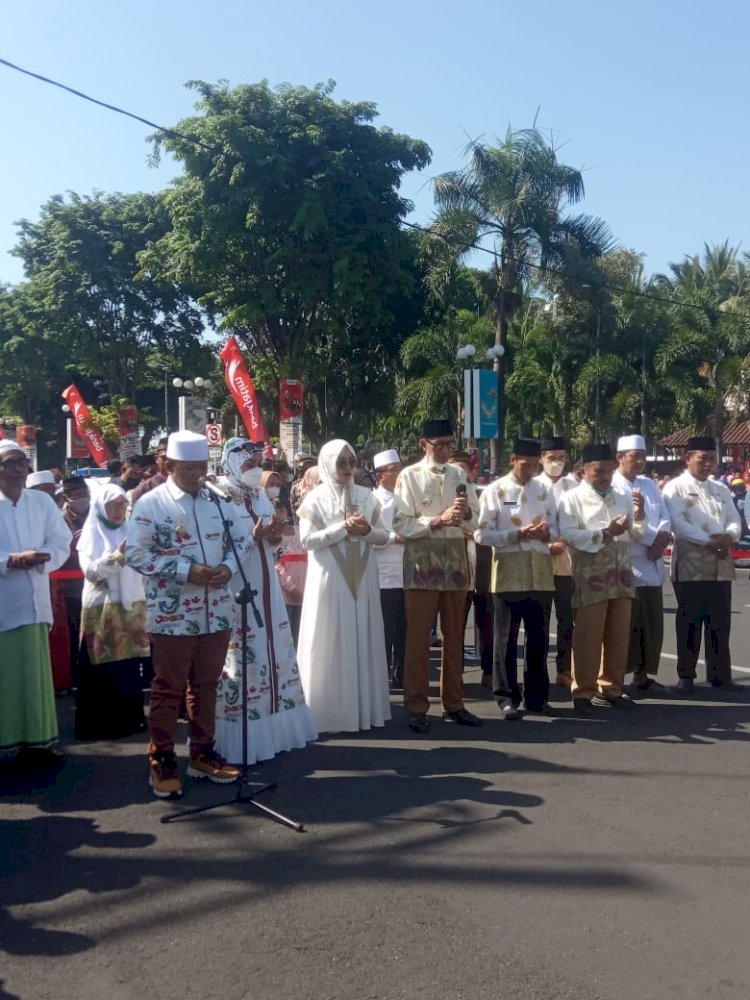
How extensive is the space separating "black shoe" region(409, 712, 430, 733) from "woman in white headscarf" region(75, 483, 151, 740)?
2051mm

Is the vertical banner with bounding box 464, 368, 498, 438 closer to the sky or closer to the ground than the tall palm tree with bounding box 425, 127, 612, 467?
closer to the ground

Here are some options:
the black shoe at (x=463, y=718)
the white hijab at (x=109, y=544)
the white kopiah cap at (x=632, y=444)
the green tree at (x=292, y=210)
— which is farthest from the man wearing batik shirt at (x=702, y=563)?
the green tree at (x=292, y=210)

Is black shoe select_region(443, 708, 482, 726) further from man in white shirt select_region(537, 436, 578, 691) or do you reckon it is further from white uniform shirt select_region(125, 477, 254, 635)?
white uniform shirt select_region(125, 477, 254, 635)

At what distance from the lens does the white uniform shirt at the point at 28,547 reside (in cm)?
665

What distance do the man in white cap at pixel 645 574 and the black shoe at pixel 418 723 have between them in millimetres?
2345

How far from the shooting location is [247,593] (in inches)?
233

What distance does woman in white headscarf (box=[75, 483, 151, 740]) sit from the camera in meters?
7.66

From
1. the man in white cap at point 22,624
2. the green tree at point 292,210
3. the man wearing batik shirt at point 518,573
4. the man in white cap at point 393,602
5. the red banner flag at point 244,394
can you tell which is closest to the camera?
the man in white cap at point 22,624

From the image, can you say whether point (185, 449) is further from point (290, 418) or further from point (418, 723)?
point (290, 418)

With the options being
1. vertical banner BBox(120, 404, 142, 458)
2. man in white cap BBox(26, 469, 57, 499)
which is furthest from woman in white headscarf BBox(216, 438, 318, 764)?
vertical banner BBox(120, 404, 142, 458)

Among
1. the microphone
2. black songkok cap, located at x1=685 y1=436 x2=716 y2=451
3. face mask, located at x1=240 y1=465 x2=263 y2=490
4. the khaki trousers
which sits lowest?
the khaki trousers

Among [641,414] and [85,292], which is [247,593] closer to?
[641,414]

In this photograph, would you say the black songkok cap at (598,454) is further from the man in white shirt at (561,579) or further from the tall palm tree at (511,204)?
the tall palm tree at (511,204)

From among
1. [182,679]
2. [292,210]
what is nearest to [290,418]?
[292,210]
